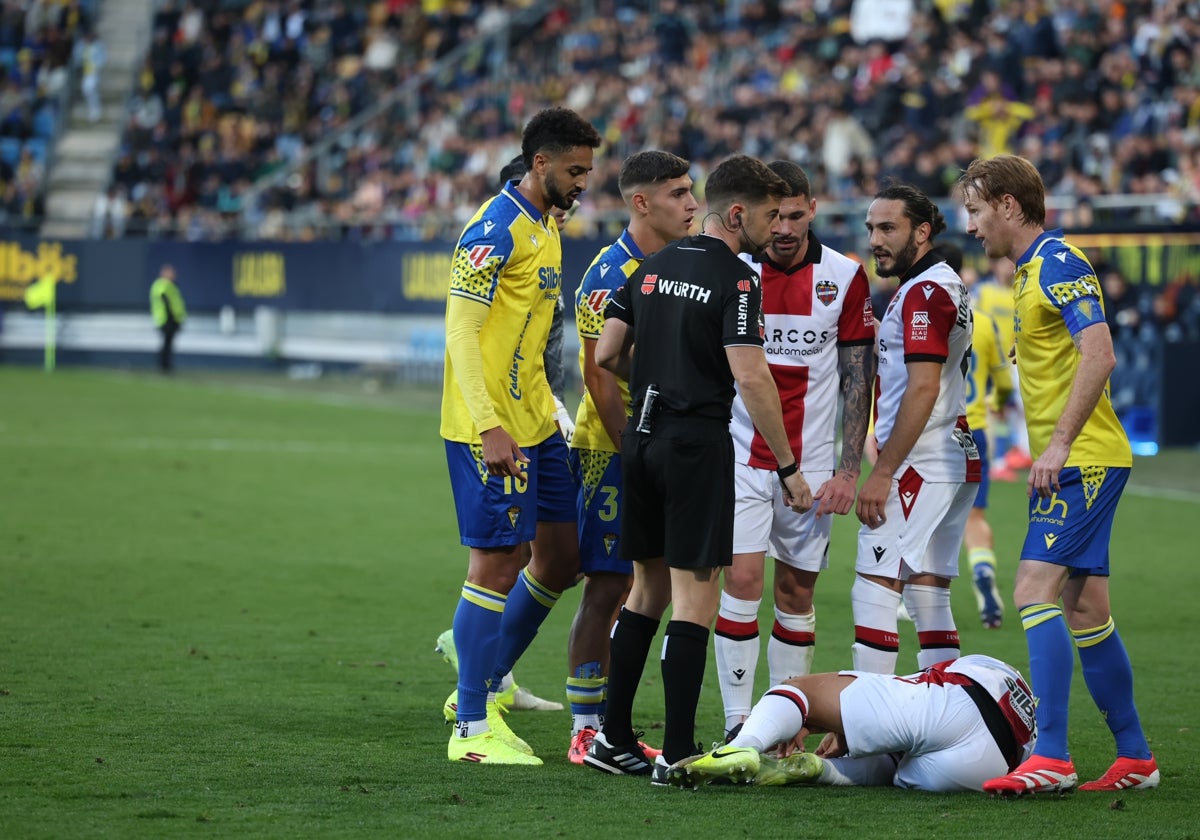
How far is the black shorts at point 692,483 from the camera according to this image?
5.80 meters

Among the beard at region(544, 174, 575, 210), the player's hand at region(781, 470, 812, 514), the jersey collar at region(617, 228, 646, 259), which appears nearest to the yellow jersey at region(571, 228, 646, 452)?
the jersey collar at region(617, 228, 646, 259)

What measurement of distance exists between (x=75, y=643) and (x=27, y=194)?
32.0 m

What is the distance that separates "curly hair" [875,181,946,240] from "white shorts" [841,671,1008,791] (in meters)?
1.83

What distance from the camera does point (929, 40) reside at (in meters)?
25.8

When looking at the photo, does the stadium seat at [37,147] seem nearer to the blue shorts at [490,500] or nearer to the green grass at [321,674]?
the green grass at [321,674]

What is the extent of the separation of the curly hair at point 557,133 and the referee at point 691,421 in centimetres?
58

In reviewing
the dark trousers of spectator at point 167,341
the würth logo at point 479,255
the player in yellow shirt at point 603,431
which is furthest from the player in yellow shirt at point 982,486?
the dark trousers of spectator at point 167,341

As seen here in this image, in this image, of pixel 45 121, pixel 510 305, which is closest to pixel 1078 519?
pixel 510 305

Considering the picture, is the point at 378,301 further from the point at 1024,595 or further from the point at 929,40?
the point at 1024,595

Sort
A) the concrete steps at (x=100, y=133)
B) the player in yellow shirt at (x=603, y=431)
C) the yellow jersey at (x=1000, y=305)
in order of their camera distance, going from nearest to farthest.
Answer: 1. the player in yellow shirt at (x=603, y=431)
2. the yellow jersey at (x=1000, y=305)
3. the concrete steps at (x=100, y=133)

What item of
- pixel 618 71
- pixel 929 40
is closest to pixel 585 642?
pixel 929 40

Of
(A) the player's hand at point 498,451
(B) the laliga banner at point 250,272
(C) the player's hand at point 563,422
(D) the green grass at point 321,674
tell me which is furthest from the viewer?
(B) the laliga banner at point 250,272

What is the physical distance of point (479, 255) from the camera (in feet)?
20.2

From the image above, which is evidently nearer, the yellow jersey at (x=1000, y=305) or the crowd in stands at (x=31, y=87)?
the yellow jersey at (x=1000, y=305)
